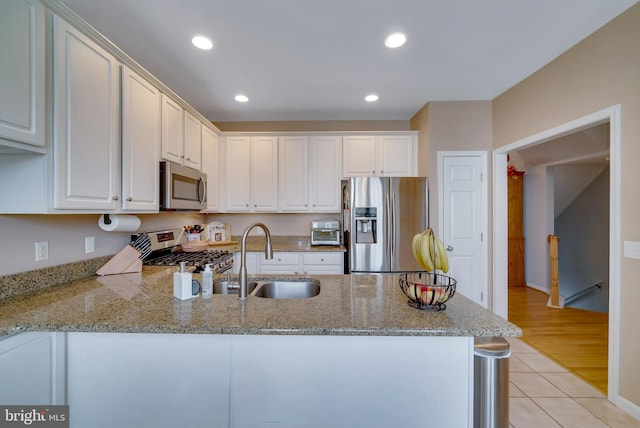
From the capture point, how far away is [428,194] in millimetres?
3205

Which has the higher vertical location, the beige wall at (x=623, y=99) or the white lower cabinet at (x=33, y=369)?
the beige wall at (x=623, y=99)

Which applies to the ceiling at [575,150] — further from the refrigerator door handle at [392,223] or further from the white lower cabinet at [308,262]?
the white lower cabinet at [308,262]

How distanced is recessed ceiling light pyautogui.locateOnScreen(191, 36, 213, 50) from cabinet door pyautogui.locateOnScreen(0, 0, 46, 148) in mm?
919

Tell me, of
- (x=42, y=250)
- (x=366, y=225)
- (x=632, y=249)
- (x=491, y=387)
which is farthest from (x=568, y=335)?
(x=42, y=250)

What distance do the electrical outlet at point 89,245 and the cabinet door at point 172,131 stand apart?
0.79 meters

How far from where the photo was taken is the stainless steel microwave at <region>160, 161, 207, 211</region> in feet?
7.20

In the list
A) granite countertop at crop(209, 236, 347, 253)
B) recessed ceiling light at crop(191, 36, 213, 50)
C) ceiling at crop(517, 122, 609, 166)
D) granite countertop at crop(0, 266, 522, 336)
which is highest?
recessed ceiling light at crop(191, 36, 213, 50)

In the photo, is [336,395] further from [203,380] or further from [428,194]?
[428,194]

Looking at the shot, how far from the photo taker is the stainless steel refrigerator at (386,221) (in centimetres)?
315

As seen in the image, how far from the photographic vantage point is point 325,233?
3.52 meters

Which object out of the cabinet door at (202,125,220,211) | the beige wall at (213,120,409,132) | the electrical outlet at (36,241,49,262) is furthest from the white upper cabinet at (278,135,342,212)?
the electrical outlet at (36,241,49,262)

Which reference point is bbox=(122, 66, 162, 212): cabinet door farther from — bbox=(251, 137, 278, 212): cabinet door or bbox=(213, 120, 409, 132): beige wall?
bbox=(213, 120, 409, 132): beige wall

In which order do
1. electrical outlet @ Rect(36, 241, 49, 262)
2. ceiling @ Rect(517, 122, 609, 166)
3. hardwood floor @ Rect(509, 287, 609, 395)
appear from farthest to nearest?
1. ceiling @ Rect(517, 122, 609, 166)
2. hardwood floor @ Rect(509, 287, 609, 395)
3. electrical outlet @ Rect(36, 241, 49, 262)

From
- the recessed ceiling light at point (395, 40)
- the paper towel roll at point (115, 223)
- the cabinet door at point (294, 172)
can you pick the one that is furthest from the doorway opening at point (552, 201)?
the paper towel roll at point (115, 223)
